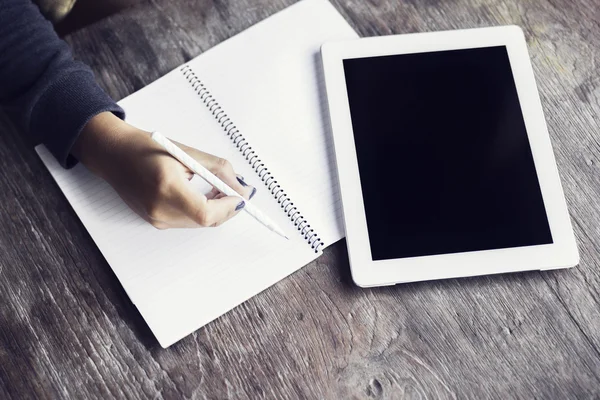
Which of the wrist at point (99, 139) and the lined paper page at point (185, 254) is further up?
the wrist at point (99, 139)

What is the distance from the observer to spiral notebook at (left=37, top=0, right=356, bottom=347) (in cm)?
67

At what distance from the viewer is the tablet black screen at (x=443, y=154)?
2.15 ft

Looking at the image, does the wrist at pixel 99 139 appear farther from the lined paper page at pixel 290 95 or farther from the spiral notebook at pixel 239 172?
the lined paper page at pixel 290 95

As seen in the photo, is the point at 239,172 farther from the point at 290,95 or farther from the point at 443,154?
the point at 443,154

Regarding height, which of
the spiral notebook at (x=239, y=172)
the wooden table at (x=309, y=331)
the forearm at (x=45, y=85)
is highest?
the forearm at (x=45, y=85)

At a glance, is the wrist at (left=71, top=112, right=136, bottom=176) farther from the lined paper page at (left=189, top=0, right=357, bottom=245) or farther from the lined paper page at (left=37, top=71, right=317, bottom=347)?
the lined paper page at (left=189, top=0, right=357, bottom=245)

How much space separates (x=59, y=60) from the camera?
0.72m

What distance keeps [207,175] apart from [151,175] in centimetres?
7

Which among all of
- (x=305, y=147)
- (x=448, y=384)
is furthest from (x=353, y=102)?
(x=448, y=384)

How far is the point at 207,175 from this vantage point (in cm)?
65

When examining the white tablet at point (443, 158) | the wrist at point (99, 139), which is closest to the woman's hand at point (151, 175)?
the wrist at point (99, 139)

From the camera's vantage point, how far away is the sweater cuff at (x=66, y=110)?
0.71 m

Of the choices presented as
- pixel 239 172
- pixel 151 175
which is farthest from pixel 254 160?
pixel 151 175

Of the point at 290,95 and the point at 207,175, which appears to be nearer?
the point at 207,175
